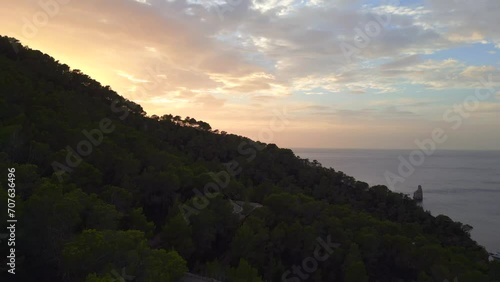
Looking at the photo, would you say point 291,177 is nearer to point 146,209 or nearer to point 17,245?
point 146,209

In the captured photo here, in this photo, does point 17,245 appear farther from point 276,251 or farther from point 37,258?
point 276,251

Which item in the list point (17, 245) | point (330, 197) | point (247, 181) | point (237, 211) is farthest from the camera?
point (330, 197)

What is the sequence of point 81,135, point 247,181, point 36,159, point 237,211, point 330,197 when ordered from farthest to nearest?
point 330,197, point 247,181, point 237,211, point 81,135, point 36,159


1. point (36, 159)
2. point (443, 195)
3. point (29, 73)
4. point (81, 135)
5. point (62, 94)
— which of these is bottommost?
point (443, 195)

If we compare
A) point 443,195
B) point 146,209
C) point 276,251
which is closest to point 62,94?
point 146,209

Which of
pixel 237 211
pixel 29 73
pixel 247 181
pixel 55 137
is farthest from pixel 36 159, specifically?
pixel 247 181

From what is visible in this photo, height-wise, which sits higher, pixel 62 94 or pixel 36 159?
pixel 62 94

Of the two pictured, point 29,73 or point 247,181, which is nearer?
point 29,73
